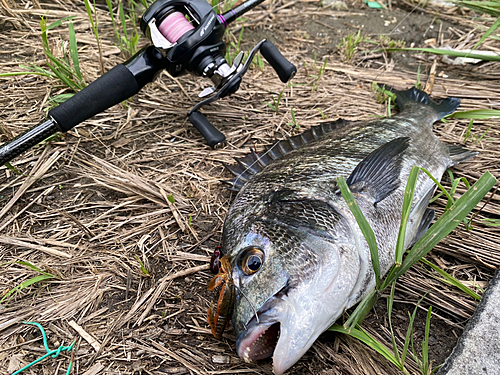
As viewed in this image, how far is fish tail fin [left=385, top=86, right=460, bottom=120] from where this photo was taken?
321 centimetres

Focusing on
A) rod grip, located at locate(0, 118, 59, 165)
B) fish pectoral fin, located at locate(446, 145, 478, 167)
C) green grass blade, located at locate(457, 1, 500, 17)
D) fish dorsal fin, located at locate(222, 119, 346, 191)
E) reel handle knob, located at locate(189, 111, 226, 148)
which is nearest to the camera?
rod grip, located at locate(0, 118, 59, 165)

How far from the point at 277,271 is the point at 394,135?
4.87 ft

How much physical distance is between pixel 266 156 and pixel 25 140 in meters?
1.56

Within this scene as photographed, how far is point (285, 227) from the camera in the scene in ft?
6.37

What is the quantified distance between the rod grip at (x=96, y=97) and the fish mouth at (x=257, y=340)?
1.82 meters

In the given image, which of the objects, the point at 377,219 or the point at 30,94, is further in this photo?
the point at 30,94

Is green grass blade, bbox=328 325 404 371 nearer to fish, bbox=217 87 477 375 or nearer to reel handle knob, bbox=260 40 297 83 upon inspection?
fish, bbox=217 87 477 375

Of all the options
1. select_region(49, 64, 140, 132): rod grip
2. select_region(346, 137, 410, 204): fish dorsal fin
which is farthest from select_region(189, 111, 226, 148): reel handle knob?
select_region(346, 137, 410, 204): fish dorsal fin

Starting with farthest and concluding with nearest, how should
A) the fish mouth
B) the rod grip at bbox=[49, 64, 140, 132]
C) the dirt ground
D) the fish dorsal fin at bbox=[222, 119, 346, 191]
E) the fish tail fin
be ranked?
1. the fish tail fin
2. the fish dorsal fin at bbox=[222, 119, 346, 191]
3. the rod grip at bbox=[49, 64, 140, 132]
4. the dirt ground
5. the fish mouth

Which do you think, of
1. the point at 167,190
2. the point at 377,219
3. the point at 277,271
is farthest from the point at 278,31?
the point at 277,271

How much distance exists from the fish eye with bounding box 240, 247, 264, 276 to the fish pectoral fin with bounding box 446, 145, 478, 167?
1.79 m

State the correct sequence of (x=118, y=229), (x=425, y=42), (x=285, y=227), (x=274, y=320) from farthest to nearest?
(x=425, y=42) → (x=118, y=229) → (x=285, y=227) → (x=274, y=320)

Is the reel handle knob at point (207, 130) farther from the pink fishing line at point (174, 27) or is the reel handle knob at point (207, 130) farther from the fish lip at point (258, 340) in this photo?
the fish lip at point (258, 340)

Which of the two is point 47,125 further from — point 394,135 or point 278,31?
point 278,31
